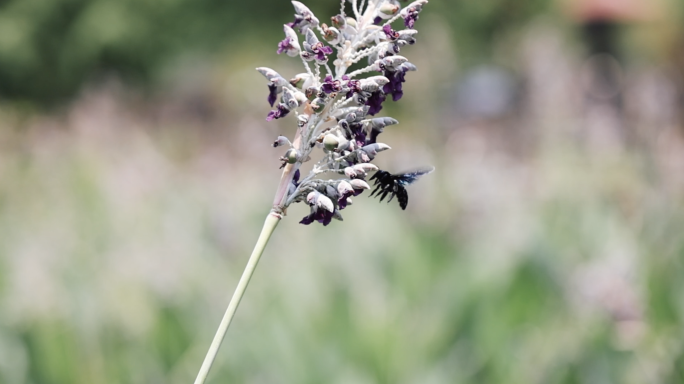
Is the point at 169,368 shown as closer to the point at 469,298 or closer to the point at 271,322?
the point at 271,322

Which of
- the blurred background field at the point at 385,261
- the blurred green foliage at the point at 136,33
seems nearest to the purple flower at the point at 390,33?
the blurred background field at the point at 385,261

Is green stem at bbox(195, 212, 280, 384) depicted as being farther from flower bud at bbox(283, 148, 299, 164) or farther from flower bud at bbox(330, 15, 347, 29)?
flower bud at bbox(330, 15, 347, 29)

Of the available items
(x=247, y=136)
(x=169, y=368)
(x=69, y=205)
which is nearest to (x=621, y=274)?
(x=169, y=368)

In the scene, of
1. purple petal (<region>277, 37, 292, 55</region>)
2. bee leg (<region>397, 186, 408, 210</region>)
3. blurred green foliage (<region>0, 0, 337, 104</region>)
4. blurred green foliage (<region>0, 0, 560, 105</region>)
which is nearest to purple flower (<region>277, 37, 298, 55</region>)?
purple petal (<region>277, 37, 292, 55</region>)

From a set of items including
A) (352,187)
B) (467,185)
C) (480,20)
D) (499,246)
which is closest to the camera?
(352,187)

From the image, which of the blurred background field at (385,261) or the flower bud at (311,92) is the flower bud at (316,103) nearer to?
the flower bud at (311,92)

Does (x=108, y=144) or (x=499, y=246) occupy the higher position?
(x=108, y=144)

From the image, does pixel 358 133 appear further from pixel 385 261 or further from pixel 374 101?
pixel 385 261

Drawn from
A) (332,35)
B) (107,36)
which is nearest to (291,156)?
(332,35)
